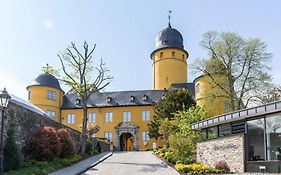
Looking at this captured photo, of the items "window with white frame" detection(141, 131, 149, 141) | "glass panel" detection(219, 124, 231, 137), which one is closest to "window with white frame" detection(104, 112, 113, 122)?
"window with white frame" detection(141, 131, 149, 141)

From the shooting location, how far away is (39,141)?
21.8 m

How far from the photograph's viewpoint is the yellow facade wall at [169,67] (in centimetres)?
5808

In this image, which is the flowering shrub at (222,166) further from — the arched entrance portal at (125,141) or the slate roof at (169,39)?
the slate roof at (169,39)

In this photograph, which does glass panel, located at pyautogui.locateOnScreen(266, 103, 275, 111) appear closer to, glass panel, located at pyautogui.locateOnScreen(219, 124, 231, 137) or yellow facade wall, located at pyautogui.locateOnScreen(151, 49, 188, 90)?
glass panel, located at pyautogui.locateOnScreen(219, 124, 231, 137)

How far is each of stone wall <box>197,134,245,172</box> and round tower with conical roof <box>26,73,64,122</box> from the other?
105 ft

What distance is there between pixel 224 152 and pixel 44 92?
1450 inches

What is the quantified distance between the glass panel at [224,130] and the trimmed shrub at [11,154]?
10039 mm

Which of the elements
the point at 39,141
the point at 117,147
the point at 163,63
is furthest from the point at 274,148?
the point at 163,63

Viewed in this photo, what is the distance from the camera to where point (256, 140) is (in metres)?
18.1

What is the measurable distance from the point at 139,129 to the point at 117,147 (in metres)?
3.79

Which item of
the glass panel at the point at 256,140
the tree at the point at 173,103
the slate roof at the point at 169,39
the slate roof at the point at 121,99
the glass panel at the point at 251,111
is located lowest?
the glass panel at the point at 256,140

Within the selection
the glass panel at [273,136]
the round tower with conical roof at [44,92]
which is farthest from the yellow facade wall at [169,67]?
the glass panel at [273,136]

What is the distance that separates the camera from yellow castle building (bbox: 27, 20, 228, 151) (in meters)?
53.8

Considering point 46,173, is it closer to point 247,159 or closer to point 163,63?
point 247,159
